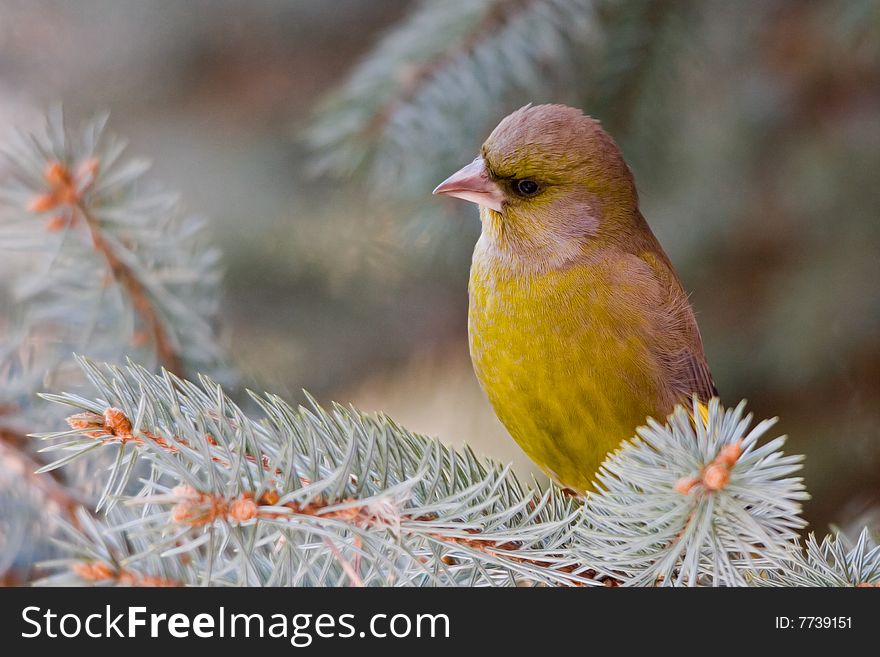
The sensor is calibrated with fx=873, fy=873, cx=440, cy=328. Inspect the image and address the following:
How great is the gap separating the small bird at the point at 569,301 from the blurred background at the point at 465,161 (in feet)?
0.50

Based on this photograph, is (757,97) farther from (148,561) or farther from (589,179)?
(148,561)

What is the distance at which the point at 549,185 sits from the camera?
4.61 feet

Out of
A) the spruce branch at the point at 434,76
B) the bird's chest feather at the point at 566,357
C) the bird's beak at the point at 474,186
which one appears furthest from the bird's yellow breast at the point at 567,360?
the spruce branch at the point at 434,76

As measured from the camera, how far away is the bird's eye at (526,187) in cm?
141

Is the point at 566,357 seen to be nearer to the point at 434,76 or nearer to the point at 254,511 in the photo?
the point at 434,76

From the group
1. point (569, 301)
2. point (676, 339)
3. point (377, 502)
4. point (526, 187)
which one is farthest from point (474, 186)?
point (377, 502)

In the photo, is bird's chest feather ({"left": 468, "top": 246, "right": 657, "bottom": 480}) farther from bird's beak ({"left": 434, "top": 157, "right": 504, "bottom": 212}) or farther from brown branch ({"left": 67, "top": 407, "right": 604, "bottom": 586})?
brown branch ({"left": 67, "top": 407, "right": 604, "bottom": 586})

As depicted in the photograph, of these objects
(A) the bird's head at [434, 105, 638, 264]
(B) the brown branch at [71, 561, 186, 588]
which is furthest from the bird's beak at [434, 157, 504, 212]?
(B) the brown branch at [71, 561, 186, 588]

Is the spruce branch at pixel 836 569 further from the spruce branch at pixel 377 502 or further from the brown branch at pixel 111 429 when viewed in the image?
the brown branch at pixel 111 429

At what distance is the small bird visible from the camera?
1291 mm

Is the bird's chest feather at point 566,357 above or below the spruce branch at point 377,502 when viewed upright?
above

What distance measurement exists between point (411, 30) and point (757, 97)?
2.90ft

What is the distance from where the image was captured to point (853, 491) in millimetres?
1833
